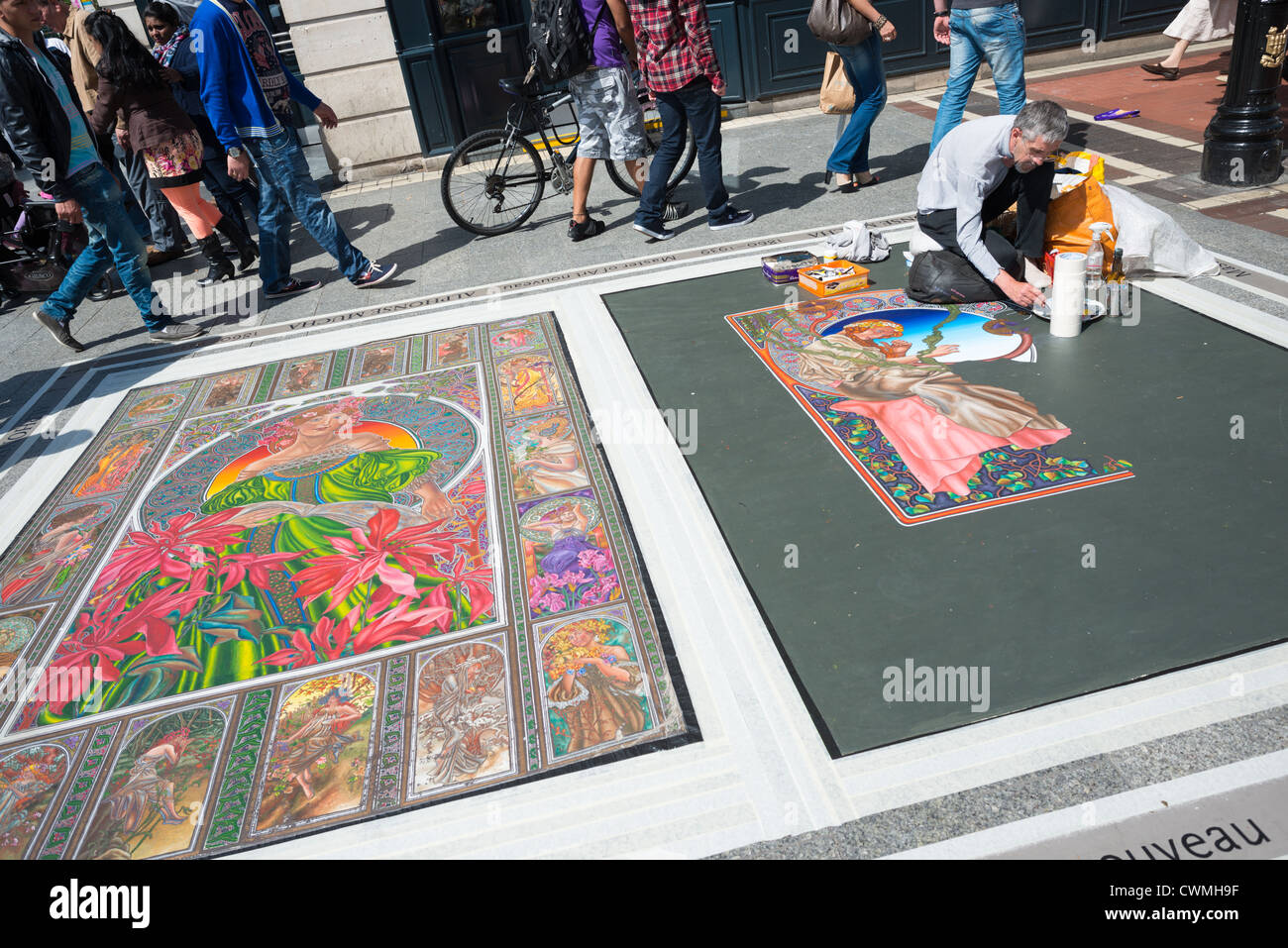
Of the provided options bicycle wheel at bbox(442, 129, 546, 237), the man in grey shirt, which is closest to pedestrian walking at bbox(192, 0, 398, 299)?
bicycle wheel at bbox(442, 129, 546, 237)

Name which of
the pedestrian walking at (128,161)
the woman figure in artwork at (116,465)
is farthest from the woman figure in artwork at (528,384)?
the pedestrian walking at (128,161)

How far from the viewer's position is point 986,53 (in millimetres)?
6078

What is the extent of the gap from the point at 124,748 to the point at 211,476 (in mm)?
1706

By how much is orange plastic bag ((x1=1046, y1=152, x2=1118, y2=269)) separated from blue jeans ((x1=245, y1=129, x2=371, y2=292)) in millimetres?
4412

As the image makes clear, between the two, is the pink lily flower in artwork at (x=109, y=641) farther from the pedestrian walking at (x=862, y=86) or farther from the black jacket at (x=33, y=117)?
the pedestrian walking at (x=862, y=86)

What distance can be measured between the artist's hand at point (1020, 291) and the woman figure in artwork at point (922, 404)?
416 mm

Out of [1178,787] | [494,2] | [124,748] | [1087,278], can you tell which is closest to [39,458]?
[124,748]

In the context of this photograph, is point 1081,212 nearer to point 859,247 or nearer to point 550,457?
point 859,247

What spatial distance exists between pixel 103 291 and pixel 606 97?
14.2ft

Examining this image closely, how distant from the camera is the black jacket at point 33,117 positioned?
4871mm

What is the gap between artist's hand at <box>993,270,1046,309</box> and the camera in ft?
14.1

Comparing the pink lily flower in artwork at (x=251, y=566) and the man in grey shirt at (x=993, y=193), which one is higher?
the man in grey shirt at (x=993, y=193)

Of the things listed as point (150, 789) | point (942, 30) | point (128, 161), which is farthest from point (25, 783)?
point (942, 30)
